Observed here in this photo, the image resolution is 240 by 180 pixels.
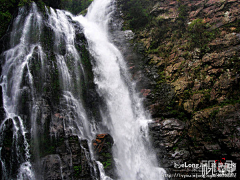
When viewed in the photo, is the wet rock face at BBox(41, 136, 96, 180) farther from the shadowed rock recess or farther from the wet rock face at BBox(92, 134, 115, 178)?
the wet rock face at BBox(92, 134, 115, 178)

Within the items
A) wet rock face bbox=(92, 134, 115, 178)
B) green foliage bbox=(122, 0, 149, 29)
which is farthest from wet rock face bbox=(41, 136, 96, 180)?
green foliage bbox=(122, 0, 149, 29)

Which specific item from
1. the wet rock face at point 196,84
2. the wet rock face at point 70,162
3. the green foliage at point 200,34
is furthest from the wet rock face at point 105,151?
the green foliage at point 200,34

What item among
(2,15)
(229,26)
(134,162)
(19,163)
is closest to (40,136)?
(19,163)

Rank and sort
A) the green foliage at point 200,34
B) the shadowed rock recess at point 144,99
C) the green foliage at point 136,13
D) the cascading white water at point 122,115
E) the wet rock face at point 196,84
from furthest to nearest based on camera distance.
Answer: the green foliage at point 136,13, the green foliage at point 200,34, the cascading white water at point 122,115, the wet rock face at point 196,84, the shadowed rock recess at point 144,99

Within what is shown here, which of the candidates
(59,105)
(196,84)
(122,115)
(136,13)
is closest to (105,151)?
(122,115)

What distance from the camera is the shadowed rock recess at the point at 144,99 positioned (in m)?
7.77

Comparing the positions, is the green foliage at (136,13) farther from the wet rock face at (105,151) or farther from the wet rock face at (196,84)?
Result: the wet rock face at (105,151)

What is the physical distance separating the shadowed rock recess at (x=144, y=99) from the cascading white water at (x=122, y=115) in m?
0.55

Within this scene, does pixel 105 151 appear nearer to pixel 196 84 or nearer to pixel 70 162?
pixel 70 162

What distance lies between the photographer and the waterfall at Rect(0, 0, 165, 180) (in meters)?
7.79

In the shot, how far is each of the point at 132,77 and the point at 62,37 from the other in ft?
22.2

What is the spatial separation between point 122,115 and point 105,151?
124 inches

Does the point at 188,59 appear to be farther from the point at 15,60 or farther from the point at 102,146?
the point at 15,60

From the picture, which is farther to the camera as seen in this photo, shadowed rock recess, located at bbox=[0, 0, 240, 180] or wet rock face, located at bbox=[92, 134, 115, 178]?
wet rock face, located at bbox=[92, 134, 115, 178]
